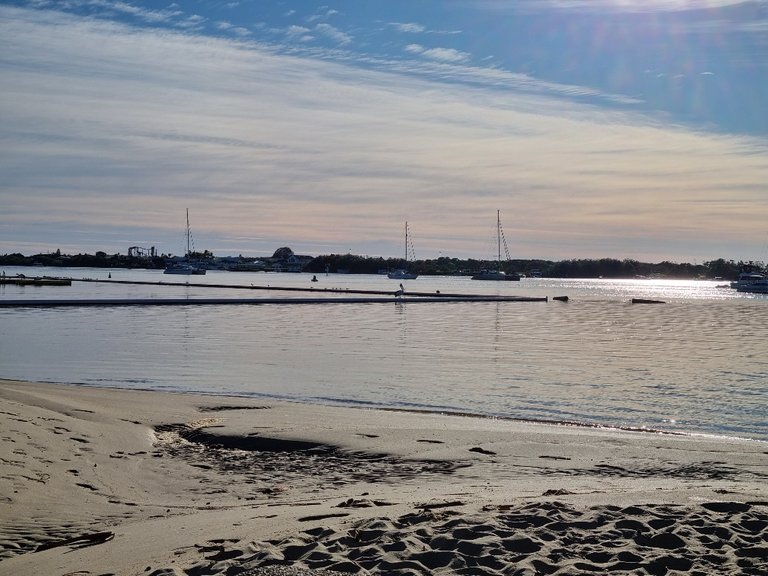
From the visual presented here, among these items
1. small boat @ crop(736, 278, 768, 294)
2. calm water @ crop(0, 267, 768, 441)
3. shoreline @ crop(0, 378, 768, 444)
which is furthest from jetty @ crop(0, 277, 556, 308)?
small boat @ crop(736, 278, 768, 294)

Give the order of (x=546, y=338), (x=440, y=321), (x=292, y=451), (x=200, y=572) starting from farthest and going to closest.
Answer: (x=440, y=321)
(x=546, y=338)
(x=292, y=451)
(x=200, y=572)

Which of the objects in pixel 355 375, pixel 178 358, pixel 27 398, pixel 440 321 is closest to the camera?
pixel 27 398

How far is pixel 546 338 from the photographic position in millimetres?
36438

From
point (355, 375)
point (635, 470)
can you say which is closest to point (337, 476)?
point (635, 470)

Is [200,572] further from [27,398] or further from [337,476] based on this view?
[27,398]

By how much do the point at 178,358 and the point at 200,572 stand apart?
20.8 meters

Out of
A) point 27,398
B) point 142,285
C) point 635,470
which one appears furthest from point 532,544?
point 142,285

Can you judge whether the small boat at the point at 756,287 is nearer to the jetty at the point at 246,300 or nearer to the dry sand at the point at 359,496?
the jetty at the point at 246,300

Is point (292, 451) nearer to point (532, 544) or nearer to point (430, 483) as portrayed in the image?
point (430, 483)

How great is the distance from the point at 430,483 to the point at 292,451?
→ 2.69 metres

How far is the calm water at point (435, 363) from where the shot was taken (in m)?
16.9

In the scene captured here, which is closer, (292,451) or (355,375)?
(292,451)

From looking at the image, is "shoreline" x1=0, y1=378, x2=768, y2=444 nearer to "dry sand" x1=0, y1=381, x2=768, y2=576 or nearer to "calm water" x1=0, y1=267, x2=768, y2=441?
"calm water" x1=0, y1=267, x2=768, y2=441

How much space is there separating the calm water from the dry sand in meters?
3.08
